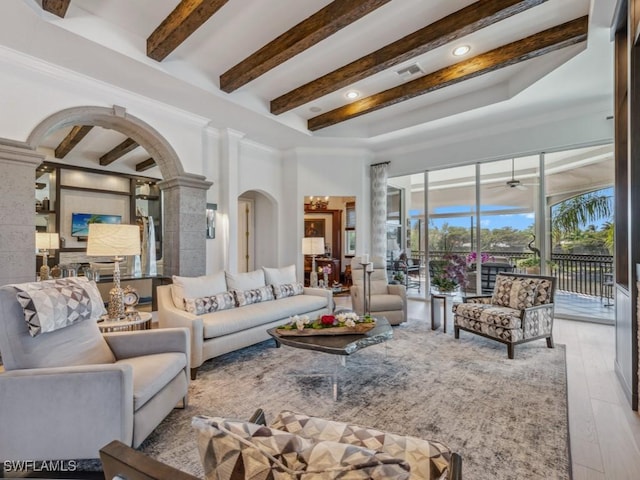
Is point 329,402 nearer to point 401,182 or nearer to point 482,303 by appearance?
point 482,303

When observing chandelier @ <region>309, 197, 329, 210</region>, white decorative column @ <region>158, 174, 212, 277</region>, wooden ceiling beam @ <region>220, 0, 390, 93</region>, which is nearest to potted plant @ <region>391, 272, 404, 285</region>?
chandelier @ <region>309, 197, 329, 210</region>

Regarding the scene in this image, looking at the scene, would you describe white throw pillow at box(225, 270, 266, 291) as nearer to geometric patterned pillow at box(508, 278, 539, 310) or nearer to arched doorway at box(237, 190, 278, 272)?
arched doorway at box(237, 190, 278, 272)

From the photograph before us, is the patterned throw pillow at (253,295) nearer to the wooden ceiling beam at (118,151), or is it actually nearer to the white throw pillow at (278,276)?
the white throw pillow at (278,276)

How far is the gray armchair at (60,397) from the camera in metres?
1.68

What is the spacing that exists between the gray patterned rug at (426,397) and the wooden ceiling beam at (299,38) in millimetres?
3216

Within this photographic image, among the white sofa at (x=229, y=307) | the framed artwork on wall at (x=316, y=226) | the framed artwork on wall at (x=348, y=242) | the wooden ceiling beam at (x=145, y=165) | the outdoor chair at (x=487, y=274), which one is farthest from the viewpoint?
the framed artwork on wall at (x=316, y=226)

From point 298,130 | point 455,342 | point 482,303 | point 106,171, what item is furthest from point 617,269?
point 106,171

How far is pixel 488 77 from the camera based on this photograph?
431 cm

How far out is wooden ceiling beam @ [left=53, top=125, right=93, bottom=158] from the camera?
5305 mm

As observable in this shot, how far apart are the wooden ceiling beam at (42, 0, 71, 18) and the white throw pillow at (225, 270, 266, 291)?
2945 millimetres

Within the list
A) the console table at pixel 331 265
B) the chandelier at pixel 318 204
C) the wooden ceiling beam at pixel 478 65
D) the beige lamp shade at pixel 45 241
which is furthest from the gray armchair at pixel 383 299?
the beige lamp shade at pixel 45 241

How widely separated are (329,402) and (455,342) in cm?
212

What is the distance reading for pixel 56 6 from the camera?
8.99 feet

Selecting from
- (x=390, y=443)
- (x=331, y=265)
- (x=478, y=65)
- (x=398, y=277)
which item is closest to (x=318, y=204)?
(x=331, y=265)
